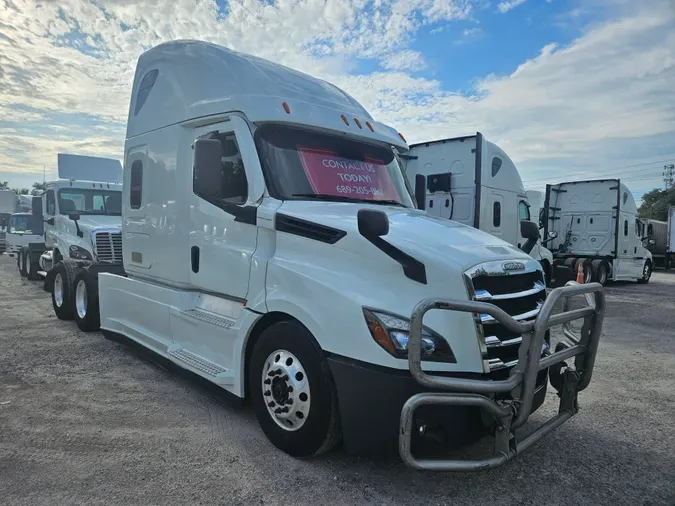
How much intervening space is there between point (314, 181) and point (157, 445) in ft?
Answer: 8.00

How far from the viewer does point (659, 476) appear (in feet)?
11.5

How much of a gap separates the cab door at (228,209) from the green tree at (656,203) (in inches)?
2222

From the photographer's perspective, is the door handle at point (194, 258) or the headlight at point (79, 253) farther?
the headlight at point (79, 253)

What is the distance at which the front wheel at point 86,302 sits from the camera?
7.38 m

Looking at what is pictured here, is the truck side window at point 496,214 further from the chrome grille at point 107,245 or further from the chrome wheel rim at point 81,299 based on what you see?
the chrome wheel rim at point 81,299

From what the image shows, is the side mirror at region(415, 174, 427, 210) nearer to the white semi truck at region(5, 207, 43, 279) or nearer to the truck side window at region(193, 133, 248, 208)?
the truck side window at region(193, 133, 248, 208)

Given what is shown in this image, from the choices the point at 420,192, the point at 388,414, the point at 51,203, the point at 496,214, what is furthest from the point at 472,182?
the point at 51,203

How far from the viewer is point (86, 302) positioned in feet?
24.6

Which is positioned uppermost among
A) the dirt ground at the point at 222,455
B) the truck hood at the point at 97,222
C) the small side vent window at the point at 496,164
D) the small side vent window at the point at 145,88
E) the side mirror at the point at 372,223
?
the small side vent window at the point at 145,88

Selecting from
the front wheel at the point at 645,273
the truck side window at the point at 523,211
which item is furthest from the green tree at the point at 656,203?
the truck side window at the point at 523,211

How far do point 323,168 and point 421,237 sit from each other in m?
1.28

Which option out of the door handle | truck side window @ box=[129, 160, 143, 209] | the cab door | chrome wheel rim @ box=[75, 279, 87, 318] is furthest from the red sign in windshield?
chrome wheel rim @ box=[75, 279, 87, 318]

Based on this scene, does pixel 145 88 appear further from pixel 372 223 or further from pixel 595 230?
pixel 595 230

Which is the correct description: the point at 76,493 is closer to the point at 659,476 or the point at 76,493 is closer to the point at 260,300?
the point at 260,300
